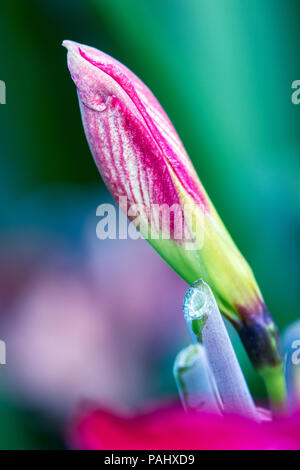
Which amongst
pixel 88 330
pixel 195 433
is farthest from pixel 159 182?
pixel 88 330

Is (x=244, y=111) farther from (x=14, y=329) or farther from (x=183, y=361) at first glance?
(x=183, y=361)

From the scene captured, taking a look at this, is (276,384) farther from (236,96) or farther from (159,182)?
(236,96)

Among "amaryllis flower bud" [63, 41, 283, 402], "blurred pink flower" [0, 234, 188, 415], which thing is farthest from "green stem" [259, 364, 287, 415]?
"blurred pink flower" [0, 234, 188, 415]

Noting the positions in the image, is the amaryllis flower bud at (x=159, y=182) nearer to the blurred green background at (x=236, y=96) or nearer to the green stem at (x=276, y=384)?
the green stem at (x=276, y=384)

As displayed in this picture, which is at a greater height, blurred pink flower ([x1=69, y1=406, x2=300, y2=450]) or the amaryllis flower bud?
the amaryllis flower bud

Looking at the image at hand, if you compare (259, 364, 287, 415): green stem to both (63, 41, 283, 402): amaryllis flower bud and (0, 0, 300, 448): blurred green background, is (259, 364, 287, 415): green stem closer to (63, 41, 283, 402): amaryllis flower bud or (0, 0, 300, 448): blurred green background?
(63, 41, 283, 402): amaryllis flower bud

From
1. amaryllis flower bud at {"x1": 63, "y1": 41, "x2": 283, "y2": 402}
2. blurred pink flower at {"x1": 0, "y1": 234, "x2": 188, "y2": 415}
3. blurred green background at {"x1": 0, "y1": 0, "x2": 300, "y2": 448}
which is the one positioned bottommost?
blurred pink flower at {"x1": 0, "y1": 234, "x2": 188, "y2": 415}

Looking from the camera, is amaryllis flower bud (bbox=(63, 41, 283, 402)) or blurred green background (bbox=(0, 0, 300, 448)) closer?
amaryllis flower bud (bbox=(63, 41, 283, 402))
